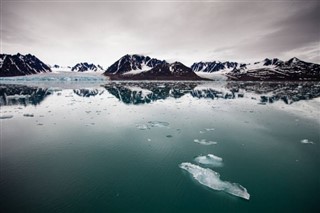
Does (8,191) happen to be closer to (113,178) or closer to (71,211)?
(71,211)

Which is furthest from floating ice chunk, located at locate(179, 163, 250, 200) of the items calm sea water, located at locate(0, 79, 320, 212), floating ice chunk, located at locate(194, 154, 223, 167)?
floating ice chunk, located at locate(194, 154, 223, 167)

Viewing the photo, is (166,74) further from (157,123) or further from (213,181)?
(213,181)

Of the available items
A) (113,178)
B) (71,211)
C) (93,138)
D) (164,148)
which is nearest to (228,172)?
(164,148)

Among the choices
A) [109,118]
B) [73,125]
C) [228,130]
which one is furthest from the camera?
[109,118]

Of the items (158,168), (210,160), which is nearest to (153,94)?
(210,160)

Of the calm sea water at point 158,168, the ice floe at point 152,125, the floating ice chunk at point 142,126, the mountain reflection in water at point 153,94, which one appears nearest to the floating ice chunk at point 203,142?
the calm sea water at point 158,168

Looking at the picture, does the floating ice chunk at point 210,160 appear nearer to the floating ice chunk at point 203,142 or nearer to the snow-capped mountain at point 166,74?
the floating ice chunk at point 203,142
